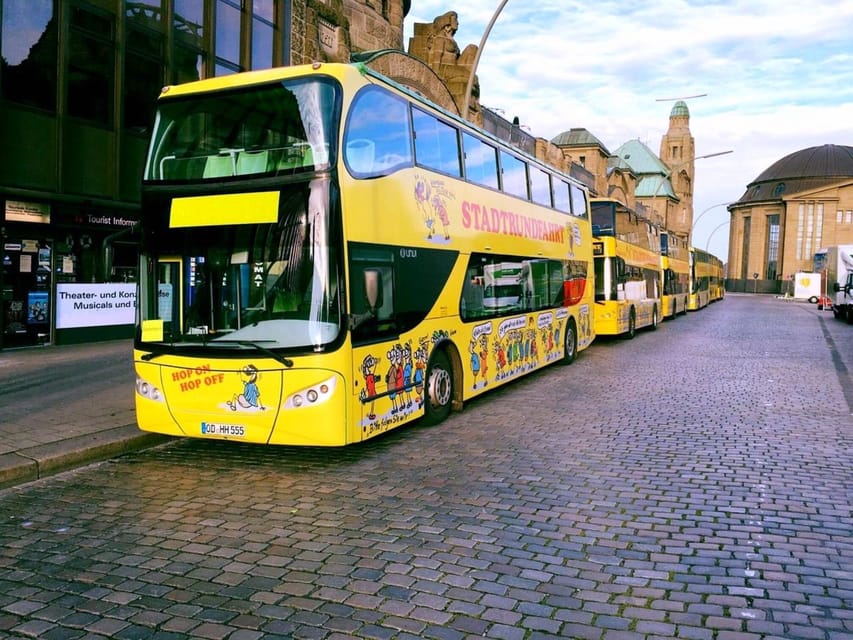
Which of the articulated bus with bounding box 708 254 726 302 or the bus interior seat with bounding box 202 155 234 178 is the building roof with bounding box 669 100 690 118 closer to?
the articulated bus with bounding box 708 254 726 302

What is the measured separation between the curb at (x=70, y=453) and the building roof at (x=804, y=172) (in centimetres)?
12372

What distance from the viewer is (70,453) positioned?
704 cm

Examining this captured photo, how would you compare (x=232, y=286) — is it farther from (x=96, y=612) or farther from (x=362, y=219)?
(x=96, y=612)

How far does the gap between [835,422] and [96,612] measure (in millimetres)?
8803

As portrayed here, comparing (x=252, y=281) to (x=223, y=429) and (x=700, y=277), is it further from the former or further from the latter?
(x=700, y=277)

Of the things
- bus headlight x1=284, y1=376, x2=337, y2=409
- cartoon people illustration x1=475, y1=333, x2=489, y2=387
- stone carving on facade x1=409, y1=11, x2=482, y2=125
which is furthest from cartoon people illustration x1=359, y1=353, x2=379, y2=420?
stone carving on facade x1=409, y1=11, x2=482, y2=125

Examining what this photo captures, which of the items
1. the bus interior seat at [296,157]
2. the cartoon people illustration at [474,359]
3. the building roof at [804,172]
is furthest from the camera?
the building roof at [804,172]

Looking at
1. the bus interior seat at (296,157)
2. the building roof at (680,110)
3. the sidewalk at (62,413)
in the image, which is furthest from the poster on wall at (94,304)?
the building roof at (680,110)

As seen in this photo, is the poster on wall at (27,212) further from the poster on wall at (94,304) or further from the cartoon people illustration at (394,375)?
the cartoon people illustration at (394,375)

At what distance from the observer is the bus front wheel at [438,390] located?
897cm

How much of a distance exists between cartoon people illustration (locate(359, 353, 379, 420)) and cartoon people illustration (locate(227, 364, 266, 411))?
3.19 ft

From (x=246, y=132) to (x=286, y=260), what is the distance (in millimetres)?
1388

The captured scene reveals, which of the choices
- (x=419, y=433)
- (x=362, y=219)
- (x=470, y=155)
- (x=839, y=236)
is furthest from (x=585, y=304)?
(x=839, y=236)

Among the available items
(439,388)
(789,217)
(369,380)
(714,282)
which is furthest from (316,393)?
(789,217)
